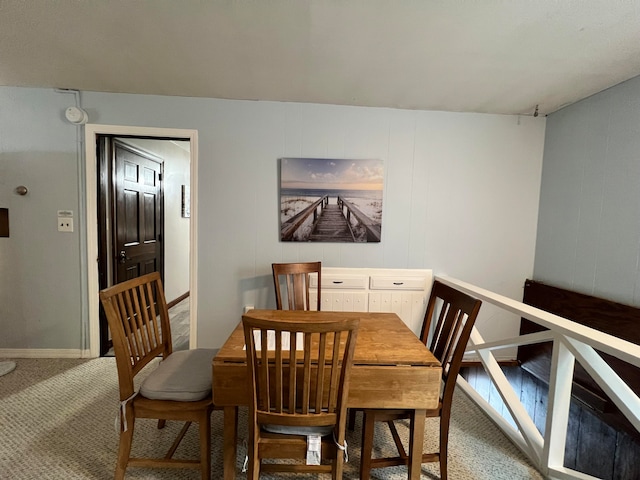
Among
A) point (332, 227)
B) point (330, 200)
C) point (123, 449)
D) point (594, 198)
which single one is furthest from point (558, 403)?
point (123, 449)

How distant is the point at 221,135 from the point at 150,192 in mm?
1407

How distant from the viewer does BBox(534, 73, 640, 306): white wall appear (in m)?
1.89

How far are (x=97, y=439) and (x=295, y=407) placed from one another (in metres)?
1.37

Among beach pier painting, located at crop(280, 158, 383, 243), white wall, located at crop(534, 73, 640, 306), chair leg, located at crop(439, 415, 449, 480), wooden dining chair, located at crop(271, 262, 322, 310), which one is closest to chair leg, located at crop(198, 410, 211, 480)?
wooden dining chair, located at crop(271, 262, 322, 310)

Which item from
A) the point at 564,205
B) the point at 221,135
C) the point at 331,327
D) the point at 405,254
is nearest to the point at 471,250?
the point at 405,254

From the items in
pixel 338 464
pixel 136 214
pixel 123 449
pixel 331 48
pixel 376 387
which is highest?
pixel 331 48

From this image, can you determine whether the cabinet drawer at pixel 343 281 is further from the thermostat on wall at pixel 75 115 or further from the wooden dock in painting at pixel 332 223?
the thermostat on wall at pixel 75 115

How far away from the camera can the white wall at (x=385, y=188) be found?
2.41 meters

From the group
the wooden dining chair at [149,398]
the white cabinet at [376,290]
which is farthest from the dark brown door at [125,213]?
the white cabinet at [376,290]

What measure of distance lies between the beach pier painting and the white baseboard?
6.71 feet

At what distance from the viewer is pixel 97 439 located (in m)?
1.59

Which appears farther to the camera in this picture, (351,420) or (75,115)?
(75,115)

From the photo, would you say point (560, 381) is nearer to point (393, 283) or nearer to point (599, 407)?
point (599, 407)

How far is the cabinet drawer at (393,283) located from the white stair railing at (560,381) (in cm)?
72
